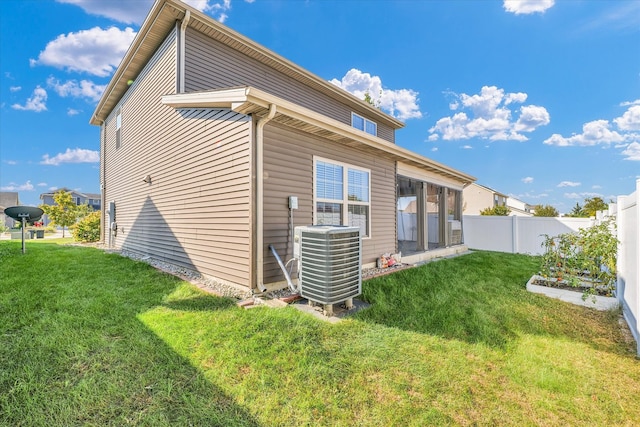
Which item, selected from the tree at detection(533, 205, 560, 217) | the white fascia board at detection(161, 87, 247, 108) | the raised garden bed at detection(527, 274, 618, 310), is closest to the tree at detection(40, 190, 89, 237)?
the white fascia board at detection(161, 87, 247, 108)

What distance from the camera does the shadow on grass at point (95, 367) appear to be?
172cm

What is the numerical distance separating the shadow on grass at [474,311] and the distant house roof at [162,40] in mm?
6280

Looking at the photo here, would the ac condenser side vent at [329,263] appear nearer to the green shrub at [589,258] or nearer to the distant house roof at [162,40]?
the green shrub at [589,258]

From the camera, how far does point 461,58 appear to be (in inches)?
474

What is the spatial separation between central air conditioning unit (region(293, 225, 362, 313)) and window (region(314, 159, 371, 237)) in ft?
4.53

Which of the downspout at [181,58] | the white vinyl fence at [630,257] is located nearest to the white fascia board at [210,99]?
the downspout at [181,58]

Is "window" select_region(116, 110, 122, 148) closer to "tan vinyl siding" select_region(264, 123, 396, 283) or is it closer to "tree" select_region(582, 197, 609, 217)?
"tan vinyl siding" select_region(264, 123, 396, 283)

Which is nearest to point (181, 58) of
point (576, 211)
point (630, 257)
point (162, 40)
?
point (162, 40)

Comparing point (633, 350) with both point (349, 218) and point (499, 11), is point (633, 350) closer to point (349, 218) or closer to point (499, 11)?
point (349, 218)

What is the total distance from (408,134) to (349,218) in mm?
9395

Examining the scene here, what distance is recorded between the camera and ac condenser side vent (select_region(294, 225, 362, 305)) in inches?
135

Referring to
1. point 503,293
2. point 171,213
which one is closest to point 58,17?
point 171,213

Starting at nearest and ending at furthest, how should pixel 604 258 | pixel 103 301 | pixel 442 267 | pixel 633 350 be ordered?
pixel 633 350 < pixel 103 301 < pixel 604 258 < pixel 442 267

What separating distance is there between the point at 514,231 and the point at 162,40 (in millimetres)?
12942
